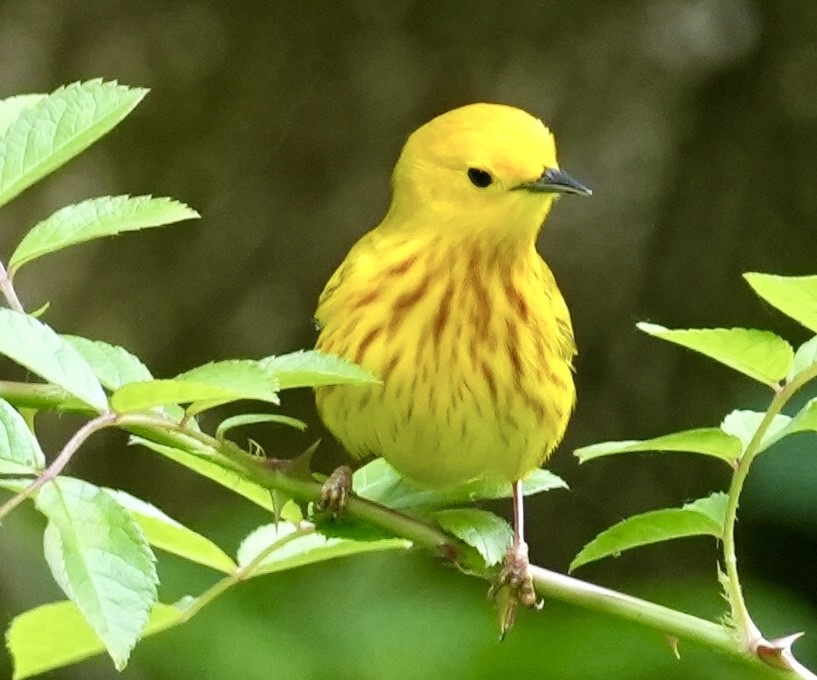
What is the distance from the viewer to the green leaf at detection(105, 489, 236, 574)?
944 mm

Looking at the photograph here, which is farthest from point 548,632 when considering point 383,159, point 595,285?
point 383,159

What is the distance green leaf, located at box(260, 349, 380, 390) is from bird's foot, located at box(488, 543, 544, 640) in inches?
17.9

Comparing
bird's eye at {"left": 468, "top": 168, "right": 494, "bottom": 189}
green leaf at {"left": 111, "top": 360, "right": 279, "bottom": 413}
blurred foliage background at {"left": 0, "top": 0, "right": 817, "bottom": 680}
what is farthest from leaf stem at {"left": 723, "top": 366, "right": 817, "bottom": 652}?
blurred foliage background at {"left": 0, "top": 0, "right": 817, "bottom": 680}

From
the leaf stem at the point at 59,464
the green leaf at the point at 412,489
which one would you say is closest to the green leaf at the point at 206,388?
the leaf stem at the point at 59,464

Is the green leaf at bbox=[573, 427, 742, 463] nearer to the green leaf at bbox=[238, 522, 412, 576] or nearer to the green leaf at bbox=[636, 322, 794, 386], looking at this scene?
the green leaf at bbox=[636, 322, 794, 386]

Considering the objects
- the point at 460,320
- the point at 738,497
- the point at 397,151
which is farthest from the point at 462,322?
the point at 397,151

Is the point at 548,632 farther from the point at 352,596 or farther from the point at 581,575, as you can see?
the point at 581,575

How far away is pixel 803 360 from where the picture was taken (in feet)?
2.51

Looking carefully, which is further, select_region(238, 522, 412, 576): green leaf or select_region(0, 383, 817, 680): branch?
select_region(238, 522, 412, 576): green leaf

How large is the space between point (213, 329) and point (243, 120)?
1.33 feet

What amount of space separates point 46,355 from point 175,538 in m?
0.39

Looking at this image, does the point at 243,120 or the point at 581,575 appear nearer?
the point at 243,120

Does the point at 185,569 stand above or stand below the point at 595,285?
below

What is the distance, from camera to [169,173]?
2660 mm
